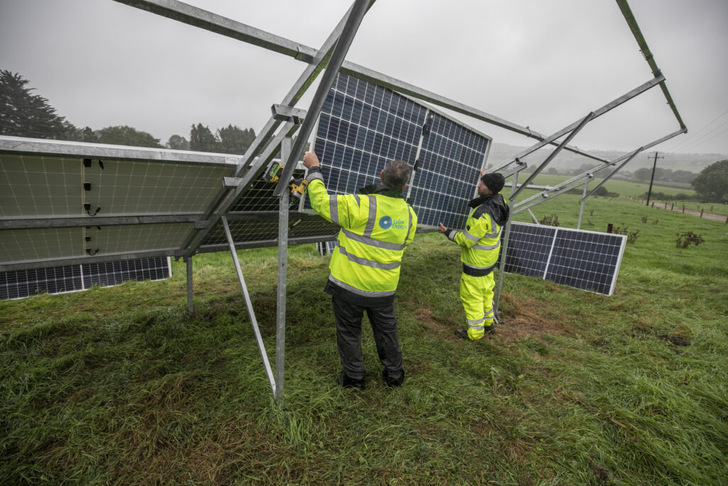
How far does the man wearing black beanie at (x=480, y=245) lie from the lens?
4.60m

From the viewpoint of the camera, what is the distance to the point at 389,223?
312cm

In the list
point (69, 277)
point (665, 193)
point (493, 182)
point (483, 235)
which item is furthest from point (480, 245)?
point (665, 193)

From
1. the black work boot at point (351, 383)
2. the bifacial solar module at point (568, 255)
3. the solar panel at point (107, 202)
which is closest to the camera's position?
the solar panel at point (107, 202)

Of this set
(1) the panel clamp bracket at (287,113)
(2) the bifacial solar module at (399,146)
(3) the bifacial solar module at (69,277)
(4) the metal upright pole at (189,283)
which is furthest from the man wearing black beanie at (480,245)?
(3) the bifacial solar module at (69,277)

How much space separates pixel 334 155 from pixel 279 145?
106 cm

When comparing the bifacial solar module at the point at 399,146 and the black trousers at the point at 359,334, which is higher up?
the bifacial solar module at the point at 399,146

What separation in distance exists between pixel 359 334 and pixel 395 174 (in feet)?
5.62

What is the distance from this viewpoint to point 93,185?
3.37 m

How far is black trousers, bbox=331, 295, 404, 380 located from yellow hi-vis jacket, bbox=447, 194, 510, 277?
1927 millimetres

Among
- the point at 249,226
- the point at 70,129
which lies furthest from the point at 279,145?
the point at 70,129

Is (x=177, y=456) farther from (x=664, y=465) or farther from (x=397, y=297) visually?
(x=397, y=297)

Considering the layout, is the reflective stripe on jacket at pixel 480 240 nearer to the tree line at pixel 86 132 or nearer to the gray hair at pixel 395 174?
the gray hair at pixel 395 174

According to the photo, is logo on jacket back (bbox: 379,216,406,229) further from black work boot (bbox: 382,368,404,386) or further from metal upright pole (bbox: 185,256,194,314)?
metal upright pole (bbox: 185,256,194,314)

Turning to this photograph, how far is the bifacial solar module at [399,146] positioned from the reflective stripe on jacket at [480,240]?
1.25 meters
